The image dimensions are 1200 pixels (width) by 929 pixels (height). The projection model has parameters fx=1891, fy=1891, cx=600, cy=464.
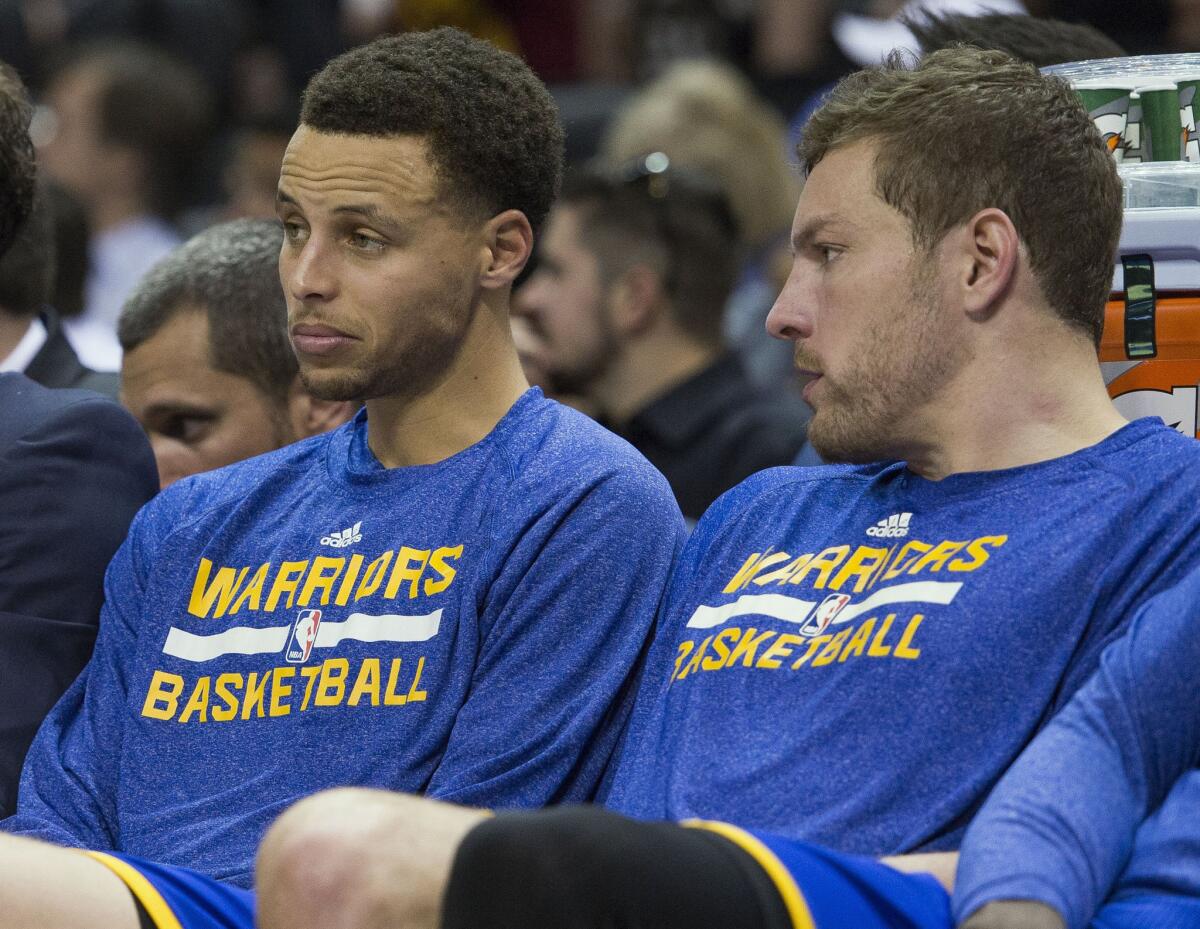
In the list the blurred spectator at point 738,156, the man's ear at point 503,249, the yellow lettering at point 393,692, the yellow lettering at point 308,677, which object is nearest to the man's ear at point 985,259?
the man's ear at point 503,249

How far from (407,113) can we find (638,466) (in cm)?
53

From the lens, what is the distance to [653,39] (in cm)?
674

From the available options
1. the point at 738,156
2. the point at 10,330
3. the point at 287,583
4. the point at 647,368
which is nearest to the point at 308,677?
the point at 287,583

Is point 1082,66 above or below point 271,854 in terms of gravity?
above

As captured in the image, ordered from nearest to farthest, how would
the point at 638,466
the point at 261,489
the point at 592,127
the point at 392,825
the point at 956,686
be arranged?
the point at 392,825, the point at 956,686, the point at 638,466, the point at 261,489, the point at 592,127

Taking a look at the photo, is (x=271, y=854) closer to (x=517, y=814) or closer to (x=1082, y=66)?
(x=517, y=814)

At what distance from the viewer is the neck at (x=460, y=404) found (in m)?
2.46

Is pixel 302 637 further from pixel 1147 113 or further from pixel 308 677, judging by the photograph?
pixel 1147 113

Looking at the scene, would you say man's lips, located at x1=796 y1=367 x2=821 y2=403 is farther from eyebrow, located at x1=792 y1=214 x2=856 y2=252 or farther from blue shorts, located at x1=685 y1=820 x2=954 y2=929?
blue shorts, located at x1=685 y1=820 x2=954 y2=929

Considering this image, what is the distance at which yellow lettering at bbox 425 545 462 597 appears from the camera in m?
2.31

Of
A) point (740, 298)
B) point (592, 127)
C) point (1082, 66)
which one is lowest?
point (740, 298)

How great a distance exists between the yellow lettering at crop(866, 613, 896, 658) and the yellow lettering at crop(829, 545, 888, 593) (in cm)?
9

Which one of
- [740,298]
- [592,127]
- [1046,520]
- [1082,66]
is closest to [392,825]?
[1046,520]

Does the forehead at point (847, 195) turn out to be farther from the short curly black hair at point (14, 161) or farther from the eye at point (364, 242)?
the short curly black hair at point (14, 161)
